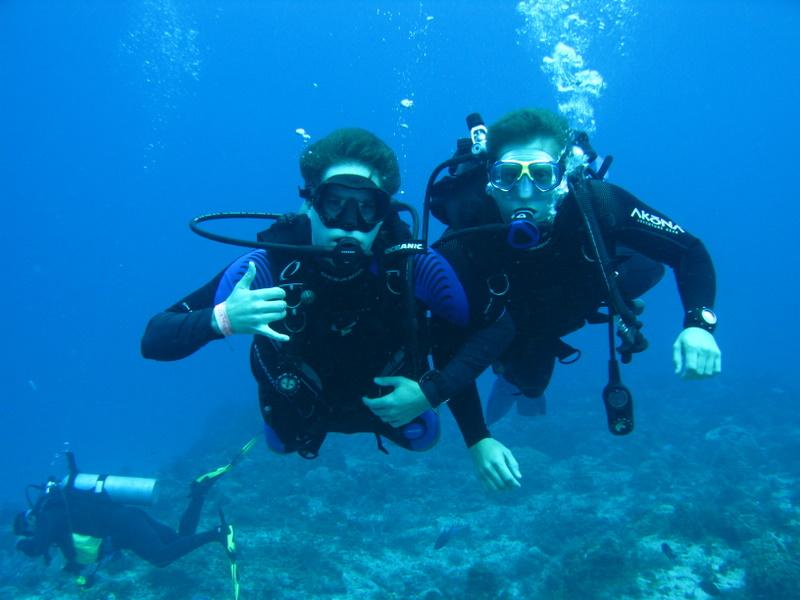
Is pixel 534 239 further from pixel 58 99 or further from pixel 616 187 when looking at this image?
pixel 58 99

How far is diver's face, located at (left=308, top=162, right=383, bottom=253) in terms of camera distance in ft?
9.94

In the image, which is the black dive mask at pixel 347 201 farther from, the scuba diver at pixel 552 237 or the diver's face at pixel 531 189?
the diver's face at pixel 531 189

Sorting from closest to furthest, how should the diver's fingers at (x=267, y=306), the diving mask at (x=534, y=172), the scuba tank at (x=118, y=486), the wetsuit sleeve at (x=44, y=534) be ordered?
the diver's fingers at (x=267, y=306), the diving mask at (x=534, y=172), the wetsuit sleeve at (x=44, y=534), the scuba tank at (x=118, y=486)

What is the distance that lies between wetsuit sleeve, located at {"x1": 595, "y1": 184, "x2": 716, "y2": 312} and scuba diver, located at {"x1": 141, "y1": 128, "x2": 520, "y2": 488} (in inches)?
50.7

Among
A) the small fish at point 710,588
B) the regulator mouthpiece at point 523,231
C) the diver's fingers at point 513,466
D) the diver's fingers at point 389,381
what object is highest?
the regulator mouthpiece at point 523,231

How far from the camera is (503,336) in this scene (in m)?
3.59

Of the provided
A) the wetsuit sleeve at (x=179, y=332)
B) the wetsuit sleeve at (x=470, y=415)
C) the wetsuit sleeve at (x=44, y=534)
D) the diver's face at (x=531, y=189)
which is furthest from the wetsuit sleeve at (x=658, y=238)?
the wetsuit sleeve at (x=44, y=534)

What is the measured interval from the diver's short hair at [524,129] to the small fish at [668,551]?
7313 millimetres

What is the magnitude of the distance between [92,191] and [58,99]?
202 ft

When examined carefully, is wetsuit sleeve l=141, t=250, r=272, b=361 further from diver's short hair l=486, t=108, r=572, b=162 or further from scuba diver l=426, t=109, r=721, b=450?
diver's short hair l=486, t=108, r=572, b=162

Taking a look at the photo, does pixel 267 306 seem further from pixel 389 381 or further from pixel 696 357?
pixel 696 357

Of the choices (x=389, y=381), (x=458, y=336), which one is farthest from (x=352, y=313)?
(x=458, y=336)

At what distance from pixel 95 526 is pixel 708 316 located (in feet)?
33.2

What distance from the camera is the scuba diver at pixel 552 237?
358 centimetres
